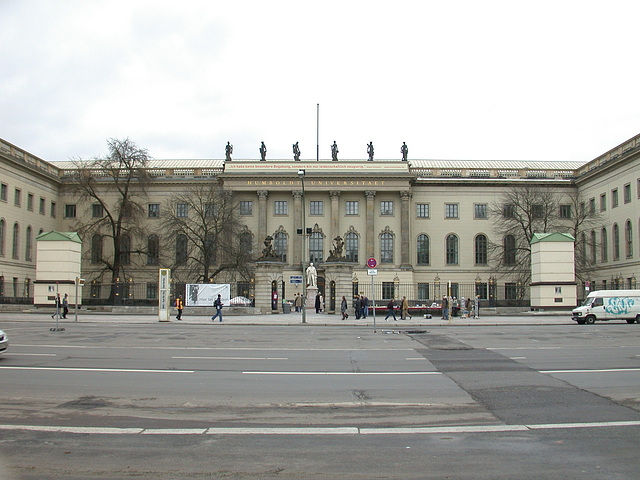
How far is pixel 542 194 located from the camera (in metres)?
70.1

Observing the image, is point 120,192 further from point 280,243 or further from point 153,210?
point 280,243

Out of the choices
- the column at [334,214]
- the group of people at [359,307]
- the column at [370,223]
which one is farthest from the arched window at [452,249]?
the group of people at [359,307]

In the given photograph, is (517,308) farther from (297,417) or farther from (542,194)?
(297,417)

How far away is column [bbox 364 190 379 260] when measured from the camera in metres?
77.6

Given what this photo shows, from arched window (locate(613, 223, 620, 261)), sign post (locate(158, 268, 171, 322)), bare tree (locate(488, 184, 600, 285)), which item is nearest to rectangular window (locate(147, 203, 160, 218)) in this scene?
bare tree (locate(488, 184, 600, 285))

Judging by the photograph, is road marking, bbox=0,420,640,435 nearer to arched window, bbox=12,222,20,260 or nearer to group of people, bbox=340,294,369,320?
group of people, bbox=340,294,369,320

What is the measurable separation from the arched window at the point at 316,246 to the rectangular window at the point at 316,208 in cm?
279

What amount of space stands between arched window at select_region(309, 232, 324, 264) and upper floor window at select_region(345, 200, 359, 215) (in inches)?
186

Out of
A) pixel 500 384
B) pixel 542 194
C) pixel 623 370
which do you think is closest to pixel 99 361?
pixel 500 384

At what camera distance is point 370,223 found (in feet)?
256

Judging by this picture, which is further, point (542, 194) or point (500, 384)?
point (542, 194)

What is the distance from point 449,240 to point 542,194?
14689 mm

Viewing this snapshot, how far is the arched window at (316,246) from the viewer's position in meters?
78.7

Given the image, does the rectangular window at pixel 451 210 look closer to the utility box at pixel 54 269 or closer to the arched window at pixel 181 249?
the arched window at pixel 181 249
